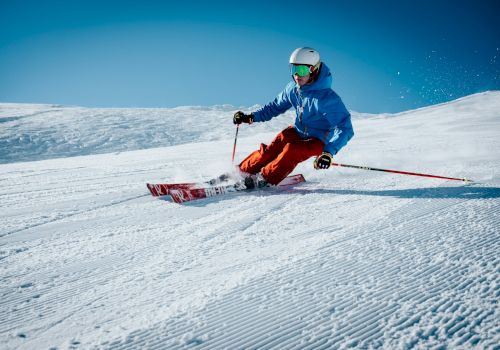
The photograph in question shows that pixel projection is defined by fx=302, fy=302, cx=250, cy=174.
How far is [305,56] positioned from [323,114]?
30.8 inches

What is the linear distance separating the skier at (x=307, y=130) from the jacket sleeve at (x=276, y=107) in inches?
13.9

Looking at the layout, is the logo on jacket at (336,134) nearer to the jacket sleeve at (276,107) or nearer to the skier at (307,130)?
the skier at (307,130)

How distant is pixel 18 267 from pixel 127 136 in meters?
24.6

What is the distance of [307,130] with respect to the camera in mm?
4277

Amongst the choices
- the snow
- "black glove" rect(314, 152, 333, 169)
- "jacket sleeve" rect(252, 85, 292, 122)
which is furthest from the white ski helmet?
the snow

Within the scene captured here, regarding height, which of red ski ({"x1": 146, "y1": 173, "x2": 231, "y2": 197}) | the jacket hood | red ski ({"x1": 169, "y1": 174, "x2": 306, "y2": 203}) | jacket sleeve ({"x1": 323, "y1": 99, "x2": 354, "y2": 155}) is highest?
the jacket hood

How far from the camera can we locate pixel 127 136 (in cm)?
2464

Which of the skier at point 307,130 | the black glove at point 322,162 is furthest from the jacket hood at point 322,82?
the black glove at point 322,162

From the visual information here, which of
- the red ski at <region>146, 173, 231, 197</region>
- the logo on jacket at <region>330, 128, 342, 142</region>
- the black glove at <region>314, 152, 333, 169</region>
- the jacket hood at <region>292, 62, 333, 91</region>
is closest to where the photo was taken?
the black glove at <region>314, 152, 333, 169</region>

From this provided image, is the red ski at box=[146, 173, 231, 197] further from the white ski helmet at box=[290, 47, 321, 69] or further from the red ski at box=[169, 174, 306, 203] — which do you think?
the white ski helmet at box=[290, 47, 321, 69]

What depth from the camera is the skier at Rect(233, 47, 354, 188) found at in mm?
3838

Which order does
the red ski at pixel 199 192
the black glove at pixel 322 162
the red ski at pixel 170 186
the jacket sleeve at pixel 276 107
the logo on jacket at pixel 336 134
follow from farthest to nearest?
the jacket sleeve at pixel 276 107, the logo on jacket at pixel 336 134, the red ski at pixel 170 186, the black glove at pixel 322 162, the red ski at pixel 199 192

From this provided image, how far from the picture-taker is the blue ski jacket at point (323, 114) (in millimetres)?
3896

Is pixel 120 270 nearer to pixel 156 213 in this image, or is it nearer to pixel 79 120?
pixel 156 213
